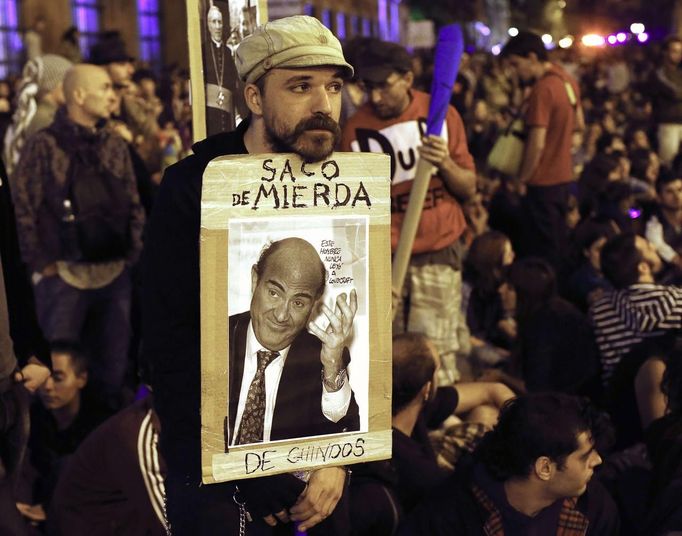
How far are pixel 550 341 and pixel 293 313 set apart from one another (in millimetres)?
3286

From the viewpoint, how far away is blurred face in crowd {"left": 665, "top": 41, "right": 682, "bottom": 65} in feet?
36.6

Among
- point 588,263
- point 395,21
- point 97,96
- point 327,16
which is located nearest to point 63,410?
point 97,96

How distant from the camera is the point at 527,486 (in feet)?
11.6

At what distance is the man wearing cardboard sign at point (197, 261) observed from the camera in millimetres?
2502

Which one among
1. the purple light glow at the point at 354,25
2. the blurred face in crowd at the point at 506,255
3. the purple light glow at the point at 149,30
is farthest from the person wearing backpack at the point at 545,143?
the purple light glow at the point at 354,25

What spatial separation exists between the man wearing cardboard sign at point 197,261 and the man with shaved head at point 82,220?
2.99 m

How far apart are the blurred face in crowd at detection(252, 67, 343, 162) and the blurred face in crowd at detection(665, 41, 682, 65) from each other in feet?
30.4

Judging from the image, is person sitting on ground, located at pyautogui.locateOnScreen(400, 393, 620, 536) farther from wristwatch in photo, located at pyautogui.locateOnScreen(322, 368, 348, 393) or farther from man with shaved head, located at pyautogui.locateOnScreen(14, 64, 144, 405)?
man with shaved head, located at pyautogui.locateOnScreen(14, 64, 144, 405)

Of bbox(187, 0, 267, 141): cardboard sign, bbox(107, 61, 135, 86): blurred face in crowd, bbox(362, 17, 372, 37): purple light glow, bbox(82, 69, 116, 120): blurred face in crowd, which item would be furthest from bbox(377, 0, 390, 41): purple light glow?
bbox(187, 0, 267, 141): cardboard sign

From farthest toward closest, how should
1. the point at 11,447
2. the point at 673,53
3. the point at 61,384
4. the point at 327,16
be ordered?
the point at 327,16 < the point at 673,53 < the point at 61,384 < the point at 11,447

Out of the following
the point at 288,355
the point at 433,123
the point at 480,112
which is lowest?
the point at 480,112

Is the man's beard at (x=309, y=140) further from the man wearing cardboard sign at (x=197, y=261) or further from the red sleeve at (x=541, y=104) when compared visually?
the red sleeve at (x=541, y=104)

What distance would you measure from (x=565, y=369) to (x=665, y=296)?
24.1 inches

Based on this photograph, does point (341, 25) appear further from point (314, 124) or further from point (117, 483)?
point (314, 124)
